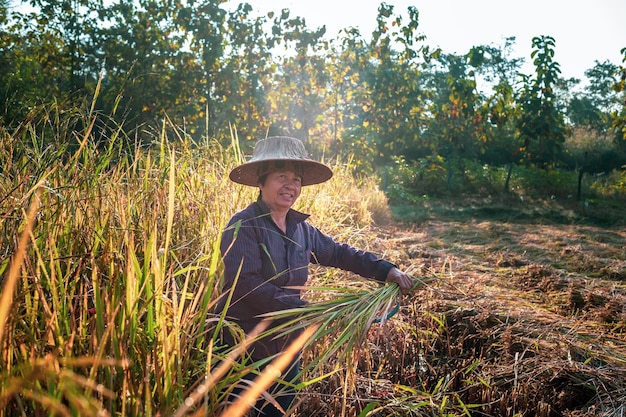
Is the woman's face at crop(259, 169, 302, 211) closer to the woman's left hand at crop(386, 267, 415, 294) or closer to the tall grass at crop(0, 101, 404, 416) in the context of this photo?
the tall grass at crop(0, 101, 404, 416)

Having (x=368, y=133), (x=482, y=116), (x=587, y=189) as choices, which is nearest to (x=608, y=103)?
(x=587, y=189)

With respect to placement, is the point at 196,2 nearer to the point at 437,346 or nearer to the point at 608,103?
the point at 437,346

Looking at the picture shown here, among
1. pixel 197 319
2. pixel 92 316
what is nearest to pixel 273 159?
pixel 197 319

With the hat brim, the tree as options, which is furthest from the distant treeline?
the hat brim

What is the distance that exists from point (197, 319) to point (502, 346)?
1714 mm

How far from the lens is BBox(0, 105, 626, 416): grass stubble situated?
3.18 feet

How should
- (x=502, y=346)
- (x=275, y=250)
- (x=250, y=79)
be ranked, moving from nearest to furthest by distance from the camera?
(x=275, y=250), (x=502, y=346), (x=250, y=79)

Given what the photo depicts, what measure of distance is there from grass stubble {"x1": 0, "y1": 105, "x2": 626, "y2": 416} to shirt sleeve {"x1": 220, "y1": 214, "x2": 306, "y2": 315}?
10 centimetres

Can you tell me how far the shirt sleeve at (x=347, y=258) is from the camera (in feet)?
7.10

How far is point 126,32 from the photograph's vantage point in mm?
7723

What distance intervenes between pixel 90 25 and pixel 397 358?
7.38 metres

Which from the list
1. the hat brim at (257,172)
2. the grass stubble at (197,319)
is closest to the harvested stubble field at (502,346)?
the grass stubble at (197,319)

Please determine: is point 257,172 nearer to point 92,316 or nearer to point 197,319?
point 197,319

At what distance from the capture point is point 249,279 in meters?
1.76
